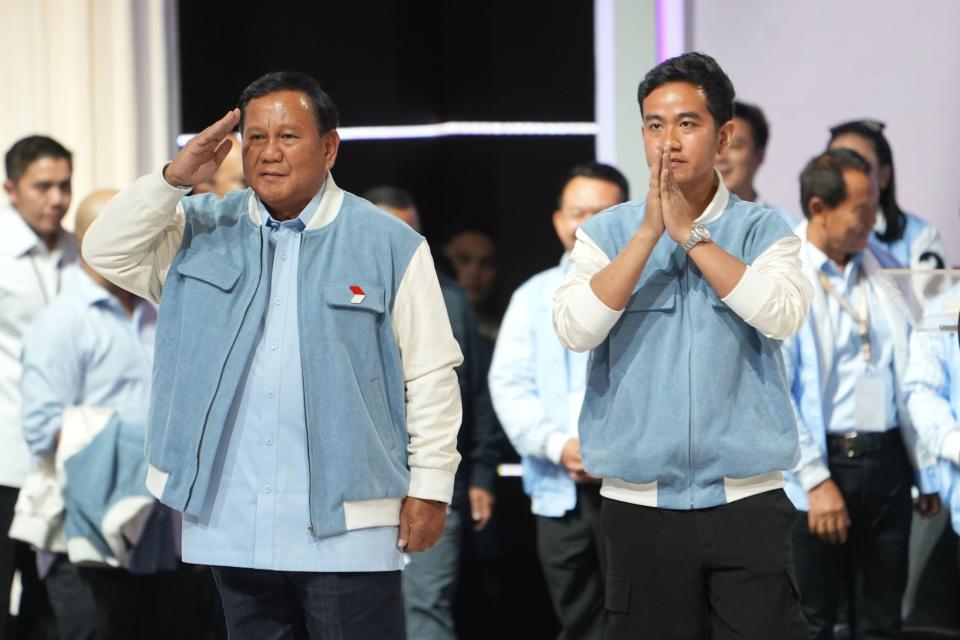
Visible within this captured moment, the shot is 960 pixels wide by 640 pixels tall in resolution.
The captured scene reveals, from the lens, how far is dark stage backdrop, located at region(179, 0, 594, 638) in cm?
584

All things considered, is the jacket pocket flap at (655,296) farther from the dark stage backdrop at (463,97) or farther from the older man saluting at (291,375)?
the dark stage backdrop at (463,97)

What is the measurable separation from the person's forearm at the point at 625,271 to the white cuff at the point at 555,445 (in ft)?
5.17

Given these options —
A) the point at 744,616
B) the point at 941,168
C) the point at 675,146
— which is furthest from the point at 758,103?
the point at 744,616

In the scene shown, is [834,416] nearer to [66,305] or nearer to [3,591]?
[66,305]

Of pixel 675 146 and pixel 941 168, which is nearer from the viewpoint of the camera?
pixel 675 146

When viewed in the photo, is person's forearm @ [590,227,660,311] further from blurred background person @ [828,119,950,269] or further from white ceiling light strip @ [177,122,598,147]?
white ceiling light strip @ [177,122,598,147]

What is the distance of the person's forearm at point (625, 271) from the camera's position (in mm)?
2971

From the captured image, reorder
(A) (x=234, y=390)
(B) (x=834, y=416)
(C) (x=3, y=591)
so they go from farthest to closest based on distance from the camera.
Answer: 1. (C) (x=3, y=591)
2. (B) (x=834, y=416)
3. (A) (x=234, y=390)

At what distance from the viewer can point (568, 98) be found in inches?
229

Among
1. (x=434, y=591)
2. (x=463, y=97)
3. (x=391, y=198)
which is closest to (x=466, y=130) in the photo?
(x=463, y=97)

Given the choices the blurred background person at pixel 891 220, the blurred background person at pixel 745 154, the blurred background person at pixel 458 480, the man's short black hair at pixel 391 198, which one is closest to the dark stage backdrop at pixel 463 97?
the blurred background person at pixel 458 480

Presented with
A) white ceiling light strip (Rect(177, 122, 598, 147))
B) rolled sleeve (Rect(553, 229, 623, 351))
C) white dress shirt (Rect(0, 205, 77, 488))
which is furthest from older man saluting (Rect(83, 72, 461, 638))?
white ceiling light strip (Rect(177, 122, 598, 147))

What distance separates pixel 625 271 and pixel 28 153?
111 inches

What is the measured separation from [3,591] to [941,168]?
3.57 metres
